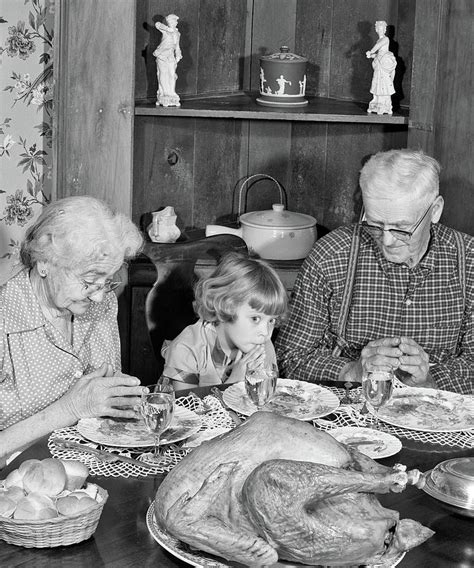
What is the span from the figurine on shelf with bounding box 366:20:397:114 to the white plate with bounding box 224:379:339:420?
139cm

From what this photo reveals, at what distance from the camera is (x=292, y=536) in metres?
1.64

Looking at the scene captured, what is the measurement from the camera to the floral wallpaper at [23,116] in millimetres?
3510

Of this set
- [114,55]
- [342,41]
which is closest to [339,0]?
[342,41]

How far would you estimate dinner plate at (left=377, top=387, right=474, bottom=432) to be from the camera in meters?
2.37

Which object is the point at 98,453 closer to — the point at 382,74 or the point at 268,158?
the point at 382,74

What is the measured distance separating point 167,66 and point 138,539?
2079 millimetres

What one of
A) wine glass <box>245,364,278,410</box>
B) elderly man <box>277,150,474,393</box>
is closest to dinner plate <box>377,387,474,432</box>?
wine glass <box>245,364,278,410</box>

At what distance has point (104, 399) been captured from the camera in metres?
2.35

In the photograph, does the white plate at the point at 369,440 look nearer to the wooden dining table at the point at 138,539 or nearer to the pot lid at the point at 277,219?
the wooden dining table at the point at 138,539

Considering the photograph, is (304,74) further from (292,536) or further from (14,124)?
(292,536)

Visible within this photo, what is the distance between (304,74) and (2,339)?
1.72 m

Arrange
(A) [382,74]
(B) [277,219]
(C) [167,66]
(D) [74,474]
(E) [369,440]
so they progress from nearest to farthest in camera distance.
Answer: (D) [74,474]
(E) [369,440]
(C) [167,66]
(A) [382,74]
(B) [277,219]

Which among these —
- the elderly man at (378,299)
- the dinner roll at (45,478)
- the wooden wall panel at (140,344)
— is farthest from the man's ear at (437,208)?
the dinner roll at (45,478)

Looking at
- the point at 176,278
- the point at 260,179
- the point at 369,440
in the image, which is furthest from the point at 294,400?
the point at 260,179
